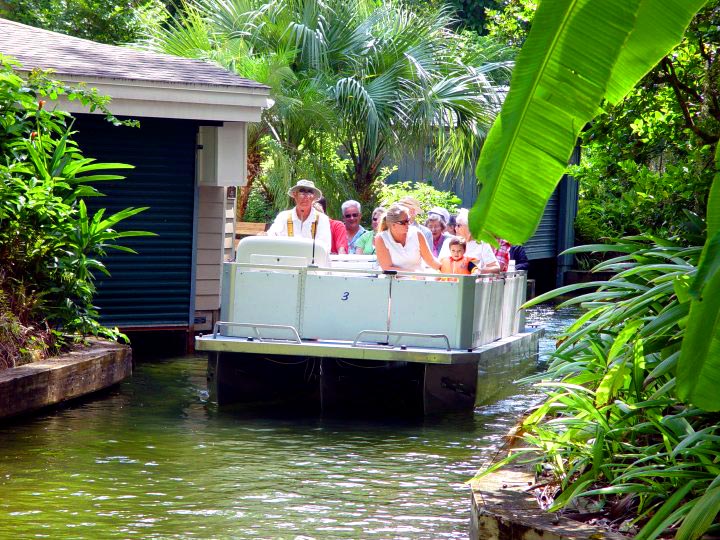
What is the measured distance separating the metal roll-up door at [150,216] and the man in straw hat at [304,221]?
2.50 metres

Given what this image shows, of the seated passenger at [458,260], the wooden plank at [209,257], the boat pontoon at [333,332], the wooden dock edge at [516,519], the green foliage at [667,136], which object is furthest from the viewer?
the wooden plank at [209,257]

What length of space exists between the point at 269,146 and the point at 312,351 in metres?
9.98

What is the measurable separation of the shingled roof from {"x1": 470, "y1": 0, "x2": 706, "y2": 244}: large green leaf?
32.5ft

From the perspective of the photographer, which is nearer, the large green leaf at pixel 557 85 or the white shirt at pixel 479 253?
the large green leaf at pixel 557 85

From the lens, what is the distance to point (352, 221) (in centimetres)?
1526

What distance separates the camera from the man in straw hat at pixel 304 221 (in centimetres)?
1285

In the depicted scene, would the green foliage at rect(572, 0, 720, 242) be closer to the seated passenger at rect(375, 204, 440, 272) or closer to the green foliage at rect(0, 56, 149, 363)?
the seated passenger at rect(375, 204, 440, 272)

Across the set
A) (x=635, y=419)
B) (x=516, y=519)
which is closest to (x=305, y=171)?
(x=635, y=419)

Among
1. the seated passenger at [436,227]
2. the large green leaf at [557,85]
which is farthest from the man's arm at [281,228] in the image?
the large green leaf at [557,85]

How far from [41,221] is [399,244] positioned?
3534 mm

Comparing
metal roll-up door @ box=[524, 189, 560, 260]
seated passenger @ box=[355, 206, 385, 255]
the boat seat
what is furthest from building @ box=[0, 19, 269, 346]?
metal roll-up door @ box=[524, 189, 560, 260]

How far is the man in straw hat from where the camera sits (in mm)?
12852

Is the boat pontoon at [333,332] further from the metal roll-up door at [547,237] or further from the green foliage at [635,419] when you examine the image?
the metal roll-up door at [547,237]

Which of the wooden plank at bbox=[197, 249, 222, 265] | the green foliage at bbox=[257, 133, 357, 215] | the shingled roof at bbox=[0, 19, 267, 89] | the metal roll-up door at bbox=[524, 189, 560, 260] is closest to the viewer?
the shingled roof at bbox=[0, 19, 267, 89]
